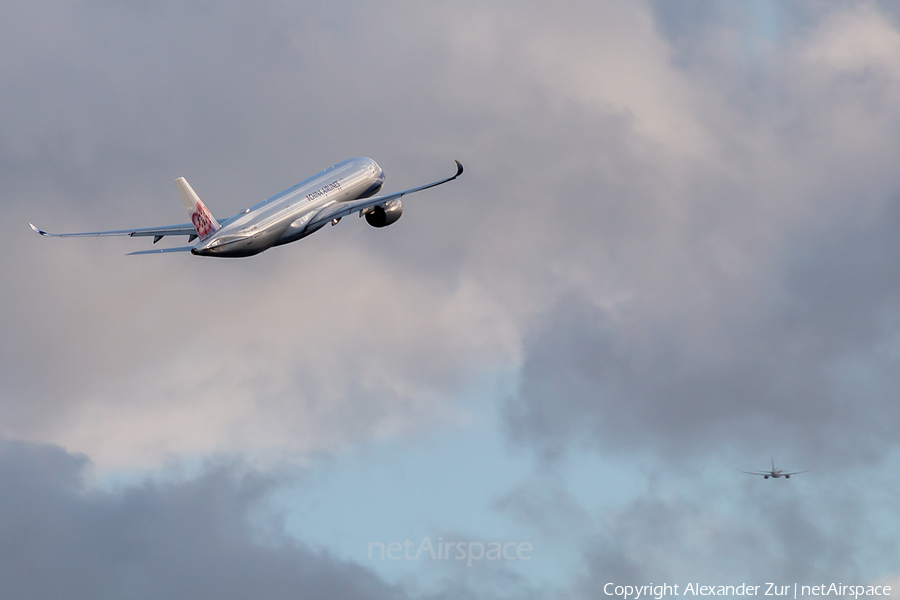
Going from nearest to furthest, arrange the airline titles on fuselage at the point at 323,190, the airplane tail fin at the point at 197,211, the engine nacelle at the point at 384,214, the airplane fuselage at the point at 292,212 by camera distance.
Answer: the airplane fuselage at the point at 292,212 → the airplane tail fin at the point at 197,211 → the airline titles on fuselage at the point at 323,190 → the engine nacelle at the point at 384,214

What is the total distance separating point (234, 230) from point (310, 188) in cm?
1483

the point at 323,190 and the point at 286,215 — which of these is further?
the point at 323,190

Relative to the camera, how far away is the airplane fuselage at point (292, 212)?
108 meters

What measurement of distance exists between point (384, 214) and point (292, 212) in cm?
1026

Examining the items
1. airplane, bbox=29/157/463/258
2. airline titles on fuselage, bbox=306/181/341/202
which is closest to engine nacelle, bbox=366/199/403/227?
airplane, bbox=29/157/463/258

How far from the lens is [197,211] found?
110 m

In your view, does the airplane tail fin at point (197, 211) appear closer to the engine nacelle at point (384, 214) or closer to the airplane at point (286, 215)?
the airplane at point (286, 215)

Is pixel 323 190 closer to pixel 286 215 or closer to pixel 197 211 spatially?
pixel 286 215

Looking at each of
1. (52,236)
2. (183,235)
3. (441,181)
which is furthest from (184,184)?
(441,181)

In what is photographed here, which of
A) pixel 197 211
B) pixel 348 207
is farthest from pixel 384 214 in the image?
pixel 197 211

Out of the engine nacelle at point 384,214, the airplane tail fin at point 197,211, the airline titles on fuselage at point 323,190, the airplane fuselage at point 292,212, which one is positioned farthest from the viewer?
the engine nacelle at point 384,214

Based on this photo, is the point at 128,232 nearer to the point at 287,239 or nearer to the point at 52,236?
the point at 52,236

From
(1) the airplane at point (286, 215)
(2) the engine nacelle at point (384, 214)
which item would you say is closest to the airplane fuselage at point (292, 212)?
(1) the airplane at point (286, 215)

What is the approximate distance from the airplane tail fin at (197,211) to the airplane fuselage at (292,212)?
1.06m
